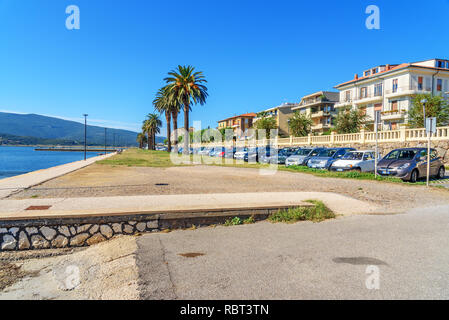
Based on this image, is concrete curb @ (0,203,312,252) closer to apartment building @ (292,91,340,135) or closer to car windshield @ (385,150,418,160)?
car windshield @ (385,150,418,160)

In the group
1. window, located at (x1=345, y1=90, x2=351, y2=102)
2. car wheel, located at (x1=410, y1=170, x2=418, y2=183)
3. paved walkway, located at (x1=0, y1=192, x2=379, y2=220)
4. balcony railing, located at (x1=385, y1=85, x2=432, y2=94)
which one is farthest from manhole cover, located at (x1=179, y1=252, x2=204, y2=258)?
window, located at (x1=345, y1=90, x2=351, y2=102)

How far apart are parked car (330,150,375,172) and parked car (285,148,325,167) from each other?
4.37 m

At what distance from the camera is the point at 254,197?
29.7 ft

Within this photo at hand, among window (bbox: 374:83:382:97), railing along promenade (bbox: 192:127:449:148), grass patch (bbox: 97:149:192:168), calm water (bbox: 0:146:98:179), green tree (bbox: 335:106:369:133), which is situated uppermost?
window (bbox: 374:83:382:97)

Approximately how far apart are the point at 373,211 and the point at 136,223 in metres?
5.91

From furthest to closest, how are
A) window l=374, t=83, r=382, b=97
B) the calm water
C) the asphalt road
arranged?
1. window l=374, t=83, r=382, b=97
2. the calm water
3. the asphalt road

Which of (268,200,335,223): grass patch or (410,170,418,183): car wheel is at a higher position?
(410,170,418,183): car wheel

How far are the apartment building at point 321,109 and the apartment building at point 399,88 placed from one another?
1261 centimetres

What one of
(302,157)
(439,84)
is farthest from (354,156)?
(439,84)

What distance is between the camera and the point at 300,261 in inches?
170

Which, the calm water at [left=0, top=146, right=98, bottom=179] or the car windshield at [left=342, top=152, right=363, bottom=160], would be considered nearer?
the car windshield at [left=342, top=152, right=363, bottom=160]

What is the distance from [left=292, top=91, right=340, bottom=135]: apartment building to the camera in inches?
2697

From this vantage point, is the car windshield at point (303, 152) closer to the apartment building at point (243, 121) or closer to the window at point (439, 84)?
the window at point (439, 84)

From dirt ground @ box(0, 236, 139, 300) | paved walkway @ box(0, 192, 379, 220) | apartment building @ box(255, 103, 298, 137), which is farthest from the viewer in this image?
apartment building @ box(255, 103, 298, 137)
